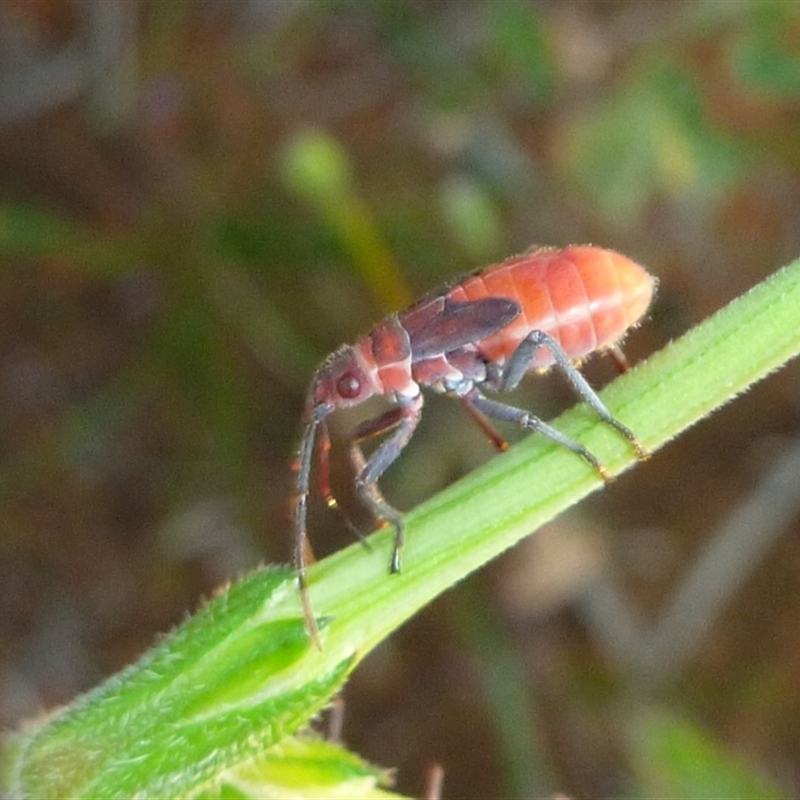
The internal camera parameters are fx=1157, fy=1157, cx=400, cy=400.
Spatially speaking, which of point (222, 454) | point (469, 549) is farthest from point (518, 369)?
point (222, 454)

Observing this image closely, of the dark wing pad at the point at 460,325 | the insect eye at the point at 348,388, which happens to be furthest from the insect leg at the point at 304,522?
the dark wing pad at the point at 460,325

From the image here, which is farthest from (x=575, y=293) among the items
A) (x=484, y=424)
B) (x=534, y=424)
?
(x=534, y=424)

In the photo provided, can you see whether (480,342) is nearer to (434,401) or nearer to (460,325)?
(460,325)

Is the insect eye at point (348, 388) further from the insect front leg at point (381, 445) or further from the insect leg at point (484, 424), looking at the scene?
the insect leg at point (484, 424)

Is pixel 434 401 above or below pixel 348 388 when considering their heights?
above

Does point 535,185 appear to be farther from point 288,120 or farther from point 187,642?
point 187,642

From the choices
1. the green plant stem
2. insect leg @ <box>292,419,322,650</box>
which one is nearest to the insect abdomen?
insect leg @ <box>292,419,322,650</box>

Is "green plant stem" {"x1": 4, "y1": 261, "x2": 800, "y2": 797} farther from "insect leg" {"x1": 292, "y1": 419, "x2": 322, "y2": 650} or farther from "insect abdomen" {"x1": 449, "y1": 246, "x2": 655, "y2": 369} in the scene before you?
"insect abdomen" {"x1": 449, "y1": 246, "x2": 655, "y2": 369}
